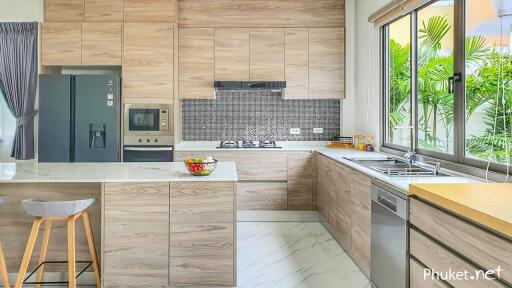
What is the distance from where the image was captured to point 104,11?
4453 mm

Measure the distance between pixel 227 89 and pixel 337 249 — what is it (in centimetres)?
225

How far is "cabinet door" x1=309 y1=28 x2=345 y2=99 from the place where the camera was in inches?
187

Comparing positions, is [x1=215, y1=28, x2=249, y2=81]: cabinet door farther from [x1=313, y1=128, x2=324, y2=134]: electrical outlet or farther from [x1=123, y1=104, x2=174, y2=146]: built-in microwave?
[x1=313, y1=128, x2=324, y2=134]: electrical outlet

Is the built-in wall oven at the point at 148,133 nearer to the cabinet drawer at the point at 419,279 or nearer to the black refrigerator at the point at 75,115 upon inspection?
the black refrigerator at the point at 75,115

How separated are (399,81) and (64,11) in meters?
3.71

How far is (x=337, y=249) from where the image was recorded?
3.59 meters

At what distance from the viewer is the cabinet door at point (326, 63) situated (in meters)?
4.74

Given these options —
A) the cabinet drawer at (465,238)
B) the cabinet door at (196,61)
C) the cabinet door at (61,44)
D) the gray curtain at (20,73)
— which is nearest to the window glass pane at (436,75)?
the cabinet drawer at (465,238)

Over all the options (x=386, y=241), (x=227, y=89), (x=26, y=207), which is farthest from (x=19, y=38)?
(x=386, y=241)

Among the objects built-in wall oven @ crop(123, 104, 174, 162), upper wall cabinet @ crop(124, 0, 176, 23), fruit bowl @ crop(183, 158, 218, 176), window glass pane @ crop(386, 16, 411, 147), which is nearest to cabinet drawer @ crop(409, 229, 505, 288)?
fruit bowl @ crop(183, 158, 218, 176)

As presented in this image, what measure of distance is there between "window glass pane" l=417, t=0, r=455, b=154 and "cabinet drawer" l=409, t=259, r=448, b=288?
46.6 inches

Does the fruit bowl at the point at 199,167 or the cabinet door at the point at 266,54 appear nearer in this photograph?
the fruit bowl at the point at 199,167

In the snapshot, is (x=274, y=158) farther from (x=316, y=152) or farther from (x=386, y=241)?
(x=386, y=241)

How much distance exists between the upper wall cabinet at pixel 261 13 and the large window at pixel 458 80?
110cm
